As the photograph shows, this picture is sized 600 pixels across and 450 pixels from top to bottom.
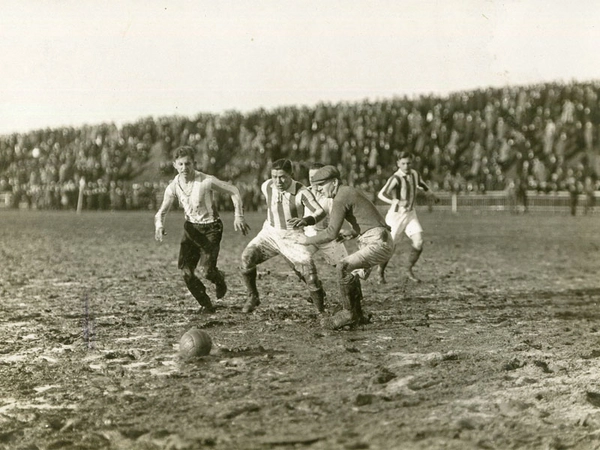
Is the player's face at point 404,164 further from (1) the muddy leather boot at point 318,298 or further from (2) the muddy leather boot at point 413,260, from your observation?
(1) the muddy leather boot at point 318,298

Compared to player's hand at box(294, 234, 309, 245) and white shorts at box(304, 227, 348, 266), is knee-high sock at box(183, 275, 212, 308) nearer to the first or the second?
player's hand at box(294, 234, 309, 245)

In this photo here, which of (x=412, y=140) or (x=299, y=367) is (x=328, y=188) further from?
(x=412, y=140)

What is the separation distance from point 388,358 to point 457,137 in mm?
27357

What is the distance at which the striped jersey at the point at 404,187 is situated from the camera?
11.0m

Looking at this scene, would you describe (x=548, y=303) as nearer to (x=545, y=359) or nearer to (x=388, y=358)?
(x=545, y=359)

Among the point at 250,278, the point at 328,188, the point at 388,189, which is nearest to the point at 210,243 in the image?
the point at 250,278

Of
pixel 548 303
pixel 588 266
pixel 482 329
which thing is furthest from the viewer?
pixel 588 266

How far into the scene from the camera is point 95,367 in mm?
5922

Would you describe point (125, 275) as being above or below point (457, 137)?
below

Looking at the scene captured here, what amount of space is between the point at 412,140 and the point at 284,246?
2501 cm

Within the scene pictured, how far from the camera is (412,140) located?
3228 cm

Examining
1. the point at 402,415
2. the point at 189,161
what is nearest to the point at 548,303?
the point at 189,161

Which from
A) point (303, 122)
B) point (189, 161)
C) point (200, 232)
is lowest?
point (200, 232)

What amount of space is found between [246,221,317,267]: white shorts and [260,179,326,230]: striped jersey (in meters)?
0.07
